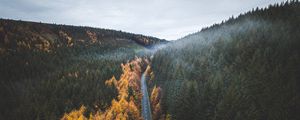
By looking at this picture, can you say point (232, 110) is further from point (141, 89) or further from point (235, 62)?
point (141, 89)

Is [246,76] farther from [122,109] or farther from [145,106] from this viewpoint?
[122,109]

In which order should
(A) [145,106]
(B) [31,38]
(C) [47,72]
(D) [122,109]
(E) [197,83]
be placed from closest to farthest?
(E) [197,83]
(A) [145,106]
(D) [122,109]
(C) [47,72]
(B) [31,38]

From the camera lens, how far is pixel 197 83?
56000 mm

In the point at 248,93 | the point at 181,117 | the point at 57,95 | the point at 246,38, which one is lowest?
the point at 57,95

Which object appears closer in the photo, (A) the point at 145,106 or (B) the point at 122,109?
(A) the point at 145,106

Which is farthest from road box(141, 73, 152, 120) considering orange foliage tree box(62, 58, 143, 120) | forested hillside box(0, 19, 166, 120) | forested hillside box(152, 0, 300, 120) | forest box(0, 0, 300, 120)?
forested hillside box(0, 19, 166, 120)

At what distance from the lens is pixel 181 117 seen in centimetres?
4897

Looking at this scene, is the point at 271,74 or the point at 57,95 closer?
the point at 271,74

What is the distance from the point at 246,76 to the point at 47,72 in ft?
357

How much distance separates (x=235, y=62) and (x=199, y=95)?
11.6 meters

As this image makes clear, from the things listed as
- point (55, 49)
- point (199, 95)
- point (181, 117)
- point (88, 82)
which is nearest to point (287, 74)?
point (199, 95)

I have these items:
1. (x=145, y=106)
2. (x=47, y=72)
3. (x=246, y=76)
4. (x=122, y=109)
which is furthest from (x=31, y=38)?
(x=246, y=76)

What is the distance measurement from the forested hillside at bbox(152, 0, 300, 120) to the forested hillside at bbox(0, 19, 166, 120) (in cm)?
3273

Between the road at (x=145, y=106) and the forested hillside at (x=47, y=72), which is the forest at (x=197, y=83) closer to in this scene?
the forested hillside at (x=47, y=72)
